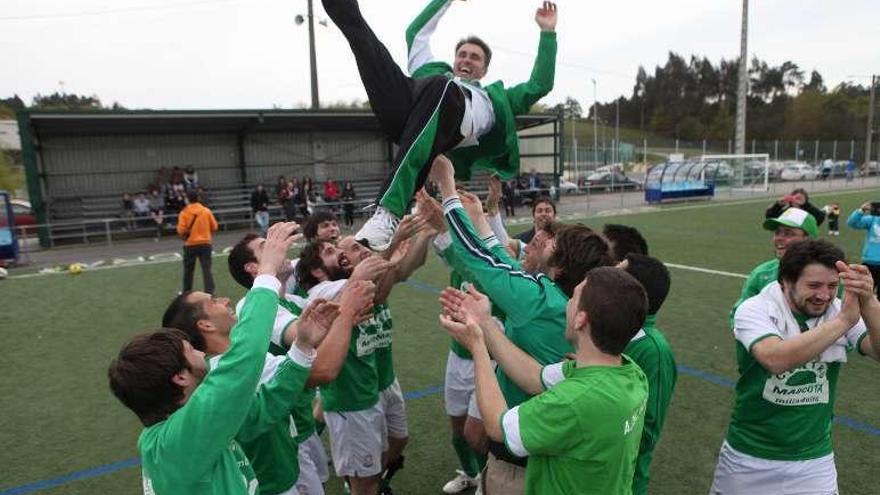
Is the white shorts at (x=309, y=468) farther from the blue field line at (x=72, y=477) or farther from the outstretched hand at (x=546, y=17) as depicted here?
the outstretched hand at (x=546, y=17)

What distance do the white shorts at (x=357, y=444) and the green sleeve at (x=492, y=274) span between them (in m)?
1.46

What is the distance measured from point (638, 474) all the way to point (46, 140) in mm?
22437

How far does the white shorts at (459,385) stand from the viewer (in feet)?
13.9

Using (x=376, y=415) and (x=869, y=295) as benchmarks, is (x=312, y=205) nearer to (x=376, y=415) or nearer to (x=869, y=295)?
(x=376, y=415)

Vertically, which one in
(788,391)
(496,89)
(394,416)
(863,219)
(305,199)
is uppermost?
(496,89)

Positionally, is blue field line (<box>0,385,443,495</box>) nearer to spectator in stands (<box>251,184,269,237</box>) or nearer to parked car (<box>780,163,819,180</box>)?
spectator in stands (<box>251,184,269,237</box>)

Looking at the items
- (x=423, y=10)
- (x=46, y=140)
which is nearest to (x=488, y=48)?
(x=423, y=10)

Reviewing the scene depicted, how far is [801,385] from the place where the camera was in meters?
2.79

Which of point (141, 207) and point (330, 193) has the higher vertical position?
point (330, 193)

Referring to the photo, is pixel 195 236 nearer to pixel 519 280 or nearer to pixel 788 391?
pixel 519 280

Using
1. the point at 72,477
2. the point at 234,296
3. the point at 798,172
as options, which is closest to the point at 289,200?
the point at 234,296

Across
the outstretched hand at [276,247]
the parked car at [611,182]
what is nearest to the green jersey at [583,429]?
the outstretched hand at [276,247]

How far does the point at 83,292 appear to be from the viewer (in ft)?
36.7

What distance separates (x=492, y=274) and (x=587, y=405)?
0.76m
